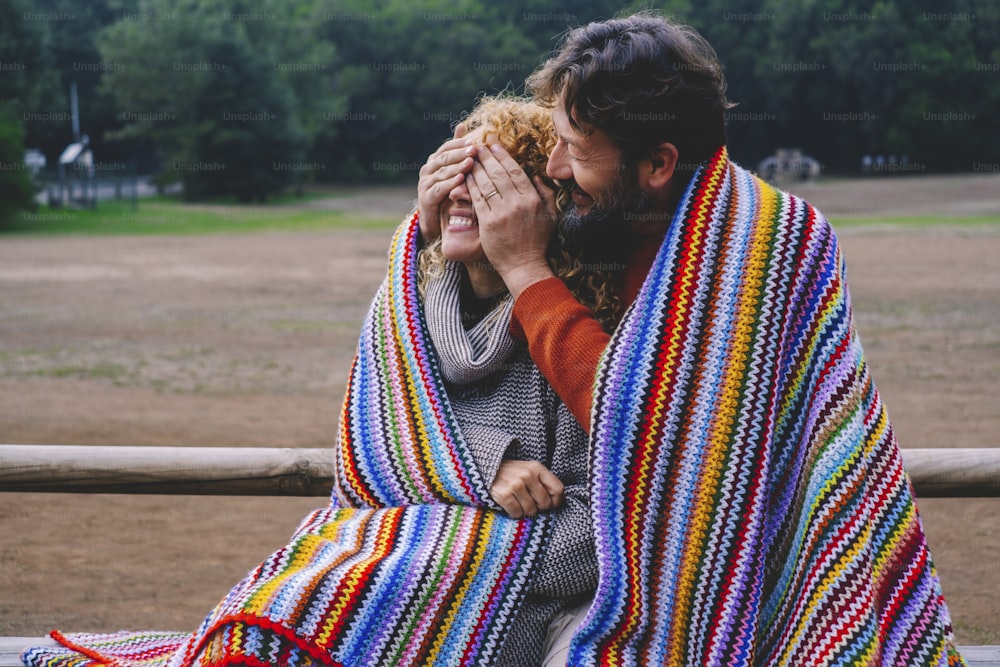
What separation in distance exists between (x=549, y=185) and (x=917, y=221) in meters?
22.4

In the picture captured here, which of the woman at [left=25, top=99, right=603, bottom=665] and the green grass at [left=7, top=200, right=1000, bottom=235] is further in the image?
the green grass at [left=7, top=200, right=1000, bottom=235]

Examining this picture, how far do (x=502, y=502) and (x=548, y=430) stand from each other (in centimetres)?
19

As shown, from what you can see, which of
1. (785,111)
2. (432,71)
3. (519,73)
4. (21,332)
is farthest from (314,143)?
(21,332)

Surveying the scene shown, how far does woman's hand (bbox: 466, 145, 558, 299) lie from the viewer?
1.88 meters

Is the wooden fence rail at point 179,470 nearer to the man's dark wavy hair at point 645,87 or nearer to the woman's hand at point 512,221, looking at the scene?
the woman's hand at point 512,221

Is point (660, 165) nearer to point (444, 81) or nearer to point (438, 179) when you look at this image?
point (438, 179)

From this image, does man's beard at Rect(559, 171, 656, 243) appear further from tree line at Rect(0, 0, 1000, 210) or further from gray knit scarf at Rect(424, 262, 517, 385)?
tree line at Rect(0, 0, 1000, 210)

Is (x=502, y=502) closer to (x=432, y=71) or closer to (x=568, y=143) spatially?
(x=568, y=143)

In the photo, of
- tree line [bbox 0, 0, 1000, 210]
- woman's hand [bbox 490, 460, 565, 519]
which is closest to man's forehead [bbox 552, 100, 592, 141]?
woman's hand [bbox 490, 460, 565, 519]

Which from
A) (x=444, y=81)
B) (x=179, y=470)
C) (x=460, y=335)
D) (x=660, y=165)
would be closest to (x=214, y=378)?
(x=179, y=470)

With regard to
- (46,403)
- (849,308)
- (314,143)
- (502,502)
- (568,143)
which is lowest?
(314,143)

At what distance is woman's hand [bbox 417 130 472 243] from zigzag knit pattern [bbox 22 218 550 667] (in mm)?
85

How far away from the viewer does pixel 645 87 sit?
1.74 metres

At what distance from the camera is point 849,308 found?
1.75 meters
